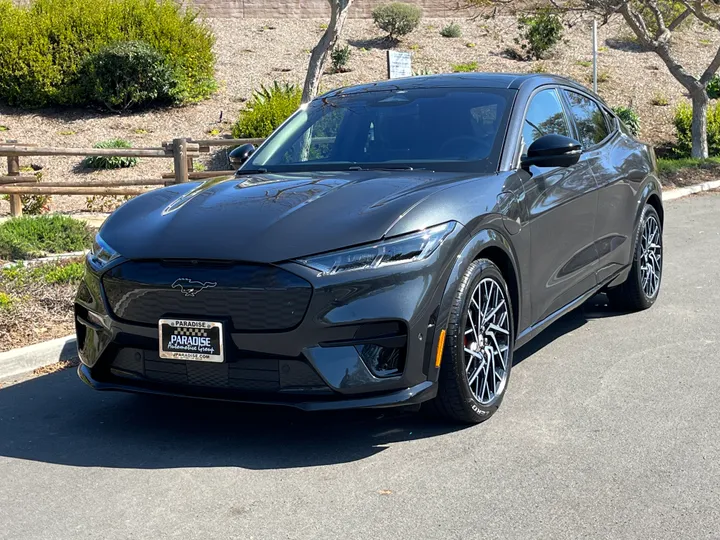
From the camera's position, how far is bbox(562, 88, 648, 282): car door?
6137mm

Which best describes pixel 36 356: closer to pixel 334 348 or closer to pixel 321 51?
pixel 334 348

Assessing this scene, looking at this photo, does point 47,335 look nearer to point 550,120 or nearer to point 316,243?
point 316,243

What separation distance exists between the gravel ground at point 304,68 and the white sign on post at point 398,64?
26.4 ft

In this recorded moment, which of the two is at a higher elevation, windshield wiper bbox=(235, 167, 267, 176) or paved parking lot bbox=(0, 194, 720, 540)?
windshield wiper bbox=(235, 167, 267, 176)

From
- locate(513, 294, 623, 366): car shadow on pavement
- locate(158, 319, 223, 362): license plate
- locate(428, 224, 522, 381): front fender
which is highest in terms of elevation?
locate(428, 224, 522, 381): front fender

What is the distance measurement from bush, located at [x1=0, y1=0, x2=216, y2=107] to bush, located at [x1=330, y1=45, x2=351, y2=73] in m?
5.10

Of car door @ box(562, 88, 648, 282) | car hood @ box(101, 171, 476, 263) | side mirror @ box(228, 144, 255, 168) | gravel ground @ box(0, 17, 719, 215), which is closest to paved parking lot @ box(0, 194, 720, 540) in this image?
car door @ box(562, 88, 648, 282)

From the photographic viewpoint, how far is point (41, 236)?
31.6 feet

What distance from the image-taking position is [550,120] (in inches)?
231

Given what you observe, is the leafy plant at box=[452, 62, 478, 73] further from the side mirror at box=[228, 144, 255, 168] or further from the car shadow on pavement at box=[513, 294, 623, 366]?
the side mirror at box=[228, 144, 255, 168]

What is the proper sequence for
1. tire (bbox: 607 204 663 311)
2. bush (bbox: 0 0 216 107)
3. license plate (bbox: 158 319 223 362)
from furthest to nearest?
bush (bbox: 0 0 216 107) → tire (bbox: 607 204 663 311) → license plate (bbox: 158 319 223 362)

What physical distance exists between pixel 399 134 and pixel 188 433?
208 centimetres

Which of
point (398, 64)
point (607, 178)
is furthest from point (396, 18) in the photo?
point (607, 178)

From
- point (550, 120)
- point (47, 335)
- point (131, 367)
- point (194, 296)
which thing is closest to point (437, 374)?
point (194, 296)
